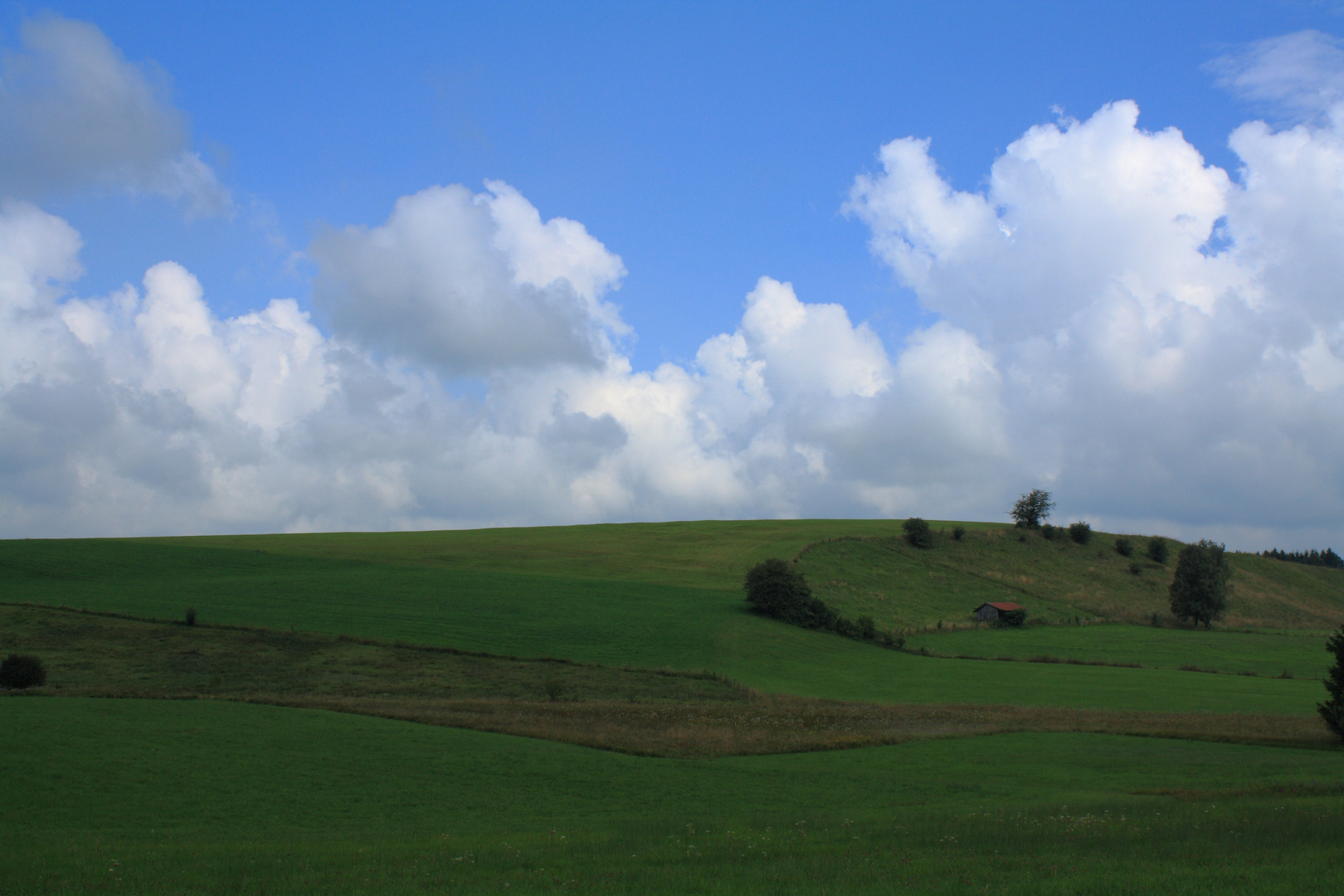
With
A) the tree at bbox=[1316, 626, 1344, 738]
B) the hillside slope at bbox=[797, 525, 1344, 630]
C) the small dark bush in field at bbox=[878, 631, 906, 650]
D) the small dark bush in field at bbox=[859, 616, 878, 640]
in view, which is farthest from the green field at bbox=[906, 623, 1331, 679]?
the tree at bbox=[1316, 626, 1344, 738]

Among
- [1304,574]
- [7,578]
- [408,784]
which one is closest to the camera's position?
[408,784]

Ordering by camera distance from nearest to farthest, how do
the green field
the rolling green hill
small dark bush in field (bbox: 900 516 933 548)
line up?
the rolling green hill, the green field, small dark bush in field (bbox: 900 516 933 548)

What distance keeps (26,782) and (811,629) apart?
5752 cm

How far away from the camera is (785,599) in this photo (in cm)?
7231

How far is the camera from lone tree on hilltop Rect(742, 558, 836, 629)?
2822 inches

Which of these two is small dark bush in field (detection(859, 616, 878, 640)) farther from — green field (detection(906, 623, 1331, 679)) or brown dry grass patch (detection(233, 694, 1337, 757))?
brown dry grass patch (detection(233, 694, 1337, 757))

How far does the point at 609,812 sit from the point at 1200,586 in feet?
313

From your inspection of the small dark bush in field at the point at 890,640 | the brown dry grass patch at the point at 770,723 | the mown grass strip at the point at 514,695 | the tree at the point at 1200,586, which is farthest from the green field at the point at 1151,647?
the mown grass strip at the point at 514,695

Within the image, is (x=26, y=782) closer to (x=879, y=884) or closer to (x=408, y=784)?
(x=408, y=784)

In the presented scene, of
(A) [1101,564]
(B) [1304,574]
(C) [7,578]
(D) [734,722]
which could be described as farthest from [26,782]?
(B) [1304,574]

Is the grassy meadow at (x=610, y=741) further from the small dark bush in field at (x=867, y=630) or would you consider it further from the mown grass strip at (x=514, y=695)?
the small dark bush in field at (x=867, y=630)

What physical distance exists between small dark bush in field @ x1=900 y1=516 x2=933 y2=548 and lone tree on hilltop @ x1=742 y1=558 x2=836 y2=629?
39.1m

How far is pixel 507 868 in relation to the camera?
14352 mm

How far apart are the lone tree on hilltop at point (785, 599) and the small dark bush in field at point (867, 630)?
2.27 metres
